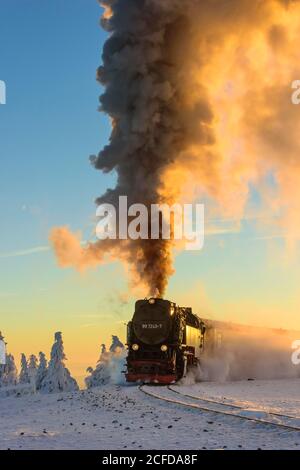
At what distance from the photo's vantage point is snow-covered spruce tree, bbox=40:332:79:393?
2291 inches

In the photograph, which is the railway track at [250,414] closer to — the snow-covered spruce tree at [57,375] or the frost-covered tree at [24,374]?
the snow-covered spruce tree at [57,375]

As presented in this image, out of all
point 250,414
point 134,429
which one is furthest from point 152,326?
point 134,429

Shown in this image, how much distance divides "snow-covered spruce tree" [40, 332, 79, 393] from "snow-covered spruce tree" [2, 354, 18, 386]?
20493 mm

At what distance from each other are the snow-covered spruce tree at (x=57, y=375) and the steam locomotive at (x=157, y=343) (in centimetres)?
3145

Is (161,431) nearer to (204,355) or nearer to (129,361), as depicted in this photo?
(129,361)

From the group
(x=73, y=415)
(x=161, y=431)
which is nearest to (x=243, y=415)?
(x=161, y=431)

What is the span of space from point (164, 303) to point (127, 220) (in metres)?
5.97

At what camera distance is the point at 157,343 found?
90.4 feet

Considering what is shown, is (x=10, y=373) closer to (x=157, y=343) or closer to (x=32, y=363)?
(x=32, y=363)

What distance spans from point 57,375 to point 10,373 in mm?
23755

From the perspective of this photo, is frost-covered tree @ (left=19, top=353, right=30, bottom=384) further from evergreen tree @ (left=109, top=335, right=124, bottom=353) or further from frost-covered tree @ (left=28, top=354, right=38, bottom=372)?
evergreen tree @ (left=109, top=335, right=124, bottom=353)

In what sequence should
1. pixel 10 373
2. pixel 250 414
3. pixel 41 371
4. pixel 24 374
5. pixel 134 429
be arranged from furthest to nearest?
pixel 24 374 → pixel 10 373 → pixel 41 371 → pixel 250 414 → pixel 134 429

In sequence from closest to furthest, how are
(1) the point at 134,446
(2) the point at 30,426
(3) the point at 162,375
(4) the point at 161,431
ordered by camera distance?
(1) the point at 134,446, (4) the point at 161,431, (2) the point at 30,426, (3) the point at 162,375

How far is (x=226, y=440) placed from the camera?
10680mm
